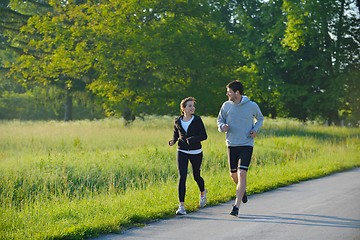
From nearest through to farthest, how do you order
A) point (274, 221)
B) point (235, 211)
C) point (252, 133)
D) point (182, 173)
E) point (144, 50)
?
point (274, 221) → point (235, 211) → point (252, 133) → point (182, 173) → point (144, 50)

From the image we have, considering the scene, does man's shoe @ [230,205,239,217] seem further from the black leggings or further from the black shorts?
the black leggings

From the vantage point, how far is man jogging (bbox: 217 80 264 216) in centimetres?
1003

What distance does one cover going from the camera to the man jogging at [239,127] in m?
10.0

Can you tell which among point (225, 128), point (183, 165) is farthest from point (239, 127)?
point (183, 165)

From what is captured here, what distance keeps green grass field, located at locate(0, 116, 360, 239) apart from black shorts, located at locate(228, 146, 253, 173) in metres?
0.95

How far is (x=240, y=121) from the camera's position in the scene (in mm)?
10164

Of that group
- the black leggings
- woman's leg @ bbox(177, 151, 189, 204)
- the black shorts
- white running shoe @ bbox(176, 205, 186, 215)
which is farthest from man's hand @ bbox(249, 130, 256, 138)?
white running shoe @ bbox(176, 205, 186, 215)

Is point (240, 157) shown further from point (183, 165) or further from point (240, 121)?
point (183, 165)

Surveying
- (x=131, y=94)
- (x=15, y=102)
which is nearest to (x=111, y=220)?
(x=131, y=94)

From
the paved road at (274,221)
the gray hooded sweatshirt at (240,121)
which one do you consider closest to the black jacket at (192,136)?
the gray hooded sweatshirt at (240,121)

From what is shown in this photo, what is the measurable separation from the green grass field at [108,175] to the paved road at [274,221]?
45 centimetres

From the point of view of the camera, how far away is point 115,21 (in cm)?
3275

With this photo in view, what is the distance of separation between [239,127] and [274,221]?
1523 millimetres

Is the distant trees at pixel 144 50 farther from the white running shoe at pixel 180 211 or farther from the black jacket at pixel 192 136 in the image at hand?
the white running shoe at pixel 180 211
